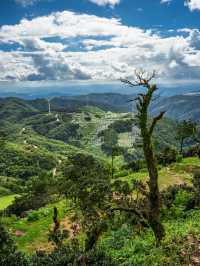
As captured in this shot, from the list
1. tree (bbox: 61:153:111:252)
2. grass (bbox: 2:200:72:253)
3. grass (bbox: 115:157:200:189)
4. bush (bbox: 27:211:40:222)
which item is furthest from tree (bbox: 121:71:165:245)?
grass (bbox: 115:157:200:189)

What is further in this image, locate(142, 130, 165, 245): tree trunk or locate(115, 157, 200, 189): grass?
locate(115, 157, 200, 189): grass

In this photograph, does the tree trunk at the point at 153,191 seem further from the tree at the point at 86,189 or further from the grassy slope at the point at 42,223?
the tree at the point at 86,189

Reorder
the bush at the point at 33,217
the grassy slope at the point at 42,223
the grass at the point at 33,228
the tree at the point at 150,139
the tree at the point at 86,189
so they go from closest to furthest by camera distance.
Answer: the tree at the point at 150,139, the tree at the point at 86,189, the grass at the point at 33,228, the grassy slope at the point at 42,223, the bush at the point at 33,217

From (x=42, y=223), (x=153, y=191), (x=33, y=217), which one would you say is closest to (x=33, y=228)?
(x=42, y=223)

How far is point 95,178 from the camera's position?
6019cm

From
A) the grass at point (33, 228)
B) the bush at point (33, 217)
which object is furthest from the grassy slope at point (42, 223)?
the bush at point (33, 217)

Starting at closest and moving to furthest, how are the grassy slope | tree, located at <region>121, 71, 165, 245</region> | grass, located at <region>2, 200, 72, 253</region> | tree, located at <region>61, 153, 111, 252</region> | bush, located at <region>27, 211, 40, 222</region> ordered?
tree, located at <region>121, 71, 165, 245</region>, tree, located at <region>61, 153, 111, 252</region>, grass, located at <region>2, 200, 72, 253</region>, the grassy slope, bush, located at <region>27, 211, 40, 222</region>

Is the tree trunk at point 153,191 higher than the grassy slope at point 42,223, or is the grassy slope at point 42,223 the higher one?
the tree trunk at point 153,191

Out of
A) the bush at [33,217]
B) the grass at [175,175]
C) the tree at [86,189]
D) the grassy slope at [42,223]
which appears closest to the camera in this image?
the tree at [86,189]

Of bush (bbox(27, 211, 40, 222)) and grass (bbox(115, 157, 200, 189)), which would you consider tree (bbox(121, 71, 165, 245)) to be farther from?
grass (bbox(115, 157, 200, 189))

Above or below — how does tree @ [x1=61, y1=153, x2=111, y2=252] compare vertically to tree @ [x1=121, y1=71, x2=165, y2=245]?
below

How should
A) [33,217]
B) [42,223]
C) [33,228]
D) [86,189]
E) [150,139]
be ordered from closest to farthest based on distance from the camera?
[150,139]
[86,189]
[33,228]
[42,223]
[33,217]

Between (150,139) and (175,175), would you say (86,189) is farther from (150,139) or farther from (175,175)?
(175,175)

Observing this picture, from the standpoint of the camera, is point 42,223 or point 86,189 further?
point 42,223
